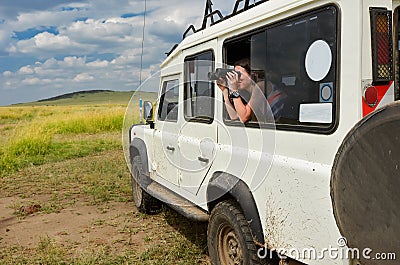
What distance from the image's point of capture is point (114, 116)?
2336cm

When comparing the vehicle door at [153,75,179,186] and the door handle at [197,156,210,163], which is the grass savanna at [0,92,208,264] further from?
the door handle at [197,156,210,163]

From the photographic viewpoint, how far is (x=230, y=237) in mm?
3648

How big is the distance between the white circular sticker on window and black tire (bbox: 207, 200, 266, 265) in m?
1.23

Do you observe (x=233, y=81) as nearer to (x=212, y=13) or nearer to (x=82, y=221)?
(x=212, y=13)

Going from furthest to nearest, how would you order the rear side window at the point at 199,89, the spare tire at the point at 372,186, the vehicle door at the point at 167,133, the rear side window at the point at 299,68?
the vehicle door at the point at 167,133 < the rear side window at the point at 199,89 < the rear side window at the point at 299,68 < the spare tire at the point at 372,186

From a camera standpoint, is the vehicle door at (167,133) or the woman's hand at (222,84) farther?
the vehicle door at (167,133)

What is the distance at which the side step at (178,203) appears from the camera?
415 centimetres

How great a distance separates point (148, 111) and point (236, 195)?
8.11 ft

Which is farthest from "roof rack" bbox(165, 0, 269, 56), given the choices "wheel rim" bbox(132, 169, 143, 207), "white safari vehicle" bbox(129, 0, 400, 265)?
"wheel rim" bbox(132, 169, 143, 207)

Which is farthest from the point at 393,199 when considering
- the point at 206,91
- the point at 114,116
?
the point at 114,116

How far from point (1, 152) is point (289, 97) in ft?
36.3

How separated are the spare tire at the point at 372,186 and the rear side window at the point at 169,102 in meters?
2.93

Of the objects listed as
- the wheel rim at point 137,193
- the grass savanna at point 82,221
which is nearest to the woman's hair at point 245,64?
the grass savanna at point 82,221

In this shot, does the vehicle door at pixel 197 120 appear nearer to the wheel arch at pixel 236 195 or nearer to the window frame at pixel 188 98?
the window frame at pixel 188 98
